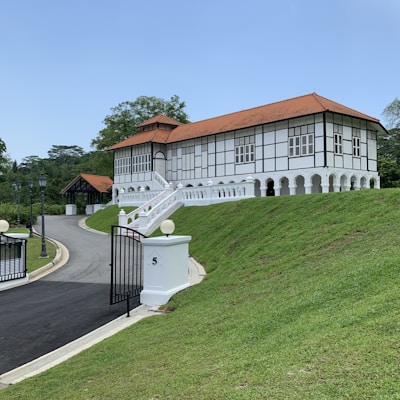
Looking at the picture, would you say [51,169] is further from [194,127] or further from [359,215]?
[359,215]

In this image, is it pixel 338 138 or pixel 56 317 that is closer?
pixel 56 317

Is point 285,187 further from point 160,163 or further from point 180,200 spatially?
point 160,163

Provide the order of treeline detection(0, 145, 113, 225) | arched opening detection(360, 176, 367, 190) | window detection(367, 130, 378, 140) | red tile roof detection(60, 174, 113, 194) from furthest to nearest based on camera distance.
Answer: red tile roof detection(60, 174, 113, 194) → treeline detection(0, 145, 113, 225) → window detection(367, 130, 378, 140) → arched opening detection(360, 176, 367, 190)

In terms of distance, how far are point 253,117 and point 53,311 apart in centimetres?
2569

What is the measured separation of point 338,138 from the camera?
27984 millimetres

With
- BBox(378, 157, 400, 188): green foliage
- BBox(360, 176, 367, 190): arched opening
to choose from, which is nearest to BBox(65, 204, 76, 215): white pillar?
BBox(360, 176, 367, 190): arched opening

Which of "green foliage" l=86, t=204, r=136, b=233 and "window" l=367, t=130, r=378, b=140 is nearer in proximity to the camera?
"window" l=367, t=130, r=378, b=140

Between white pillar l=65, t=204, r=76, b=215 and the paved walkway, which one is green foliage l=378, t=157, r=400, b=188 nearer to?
the paved walkway

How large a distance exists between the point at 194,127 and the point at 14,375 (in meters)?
34.0

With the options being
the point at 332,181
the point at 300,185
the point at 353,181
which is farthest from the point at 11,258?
the point at 353,181

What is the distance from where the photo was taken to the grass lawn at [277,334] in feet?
12.1

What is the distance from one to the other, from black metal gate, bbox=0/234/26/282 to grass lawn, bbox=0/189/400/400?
7.40 m

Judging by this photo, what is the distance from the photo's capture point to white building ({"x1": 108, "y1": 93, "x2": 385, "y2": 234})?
2717 cm

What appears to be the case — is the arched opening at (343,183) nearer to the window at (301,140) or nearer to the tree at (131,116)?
the window at (301,140)
